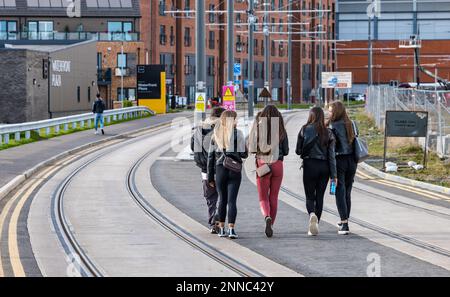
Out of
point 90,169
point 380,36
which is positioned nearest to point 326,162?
point 90,169

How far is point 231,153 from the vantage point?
46.6 ft

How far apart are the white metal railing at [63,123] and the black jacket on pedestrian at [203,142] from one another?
21.0 metres

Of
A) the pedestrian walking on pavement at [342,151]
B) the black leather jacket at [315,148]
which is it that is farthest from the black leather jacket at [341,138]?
the black leather jacket at [315,148]

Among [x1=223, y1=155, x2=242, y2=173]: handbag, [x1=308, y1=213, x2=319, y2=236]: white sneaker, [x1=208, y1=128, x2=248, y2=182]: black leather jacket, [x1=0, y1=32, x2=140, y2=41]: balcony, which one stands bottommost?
[x1=308, y1=213, x2=319, y2=236]: white sneaker

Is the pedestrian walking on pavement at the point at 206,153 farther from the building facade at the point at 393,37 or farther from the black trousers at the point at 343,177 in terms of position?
the building facade at the point at 393,37

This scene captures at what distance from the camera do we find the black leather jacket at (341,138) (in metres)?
14.7

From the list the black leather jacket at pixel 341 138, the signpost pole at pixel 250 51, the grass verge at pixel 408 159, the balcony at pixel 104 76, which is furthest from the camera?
the balcony at pixel 104 76

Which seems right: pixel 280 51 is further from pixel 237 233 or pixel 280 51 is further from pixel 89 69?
pixel 237 233

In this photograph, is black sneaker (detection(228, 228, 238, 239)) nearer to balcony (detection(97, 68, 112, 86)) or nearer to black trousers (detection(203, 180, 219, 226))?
black trousers (detection(203, 180, 219, 226))

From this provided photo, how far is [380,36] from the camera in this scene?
5094 inches

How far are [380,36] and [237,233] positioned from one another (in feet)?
383

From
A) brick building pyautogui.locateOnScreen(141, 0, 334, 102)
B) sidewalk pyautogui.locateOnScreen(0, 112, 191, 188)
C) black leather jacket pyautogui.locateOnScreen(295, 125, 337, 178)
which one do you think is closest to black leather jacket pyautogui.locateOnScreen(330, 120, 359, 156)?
black leather jacket pyautogui.locateOnScreen(295, 125, 337, 178)

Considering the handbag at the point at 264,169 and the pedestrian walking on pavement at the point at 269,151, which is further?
the handbag at the point at 264,169

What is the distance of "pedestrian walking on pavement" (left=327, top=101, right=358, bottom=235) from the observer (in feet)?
48.3
